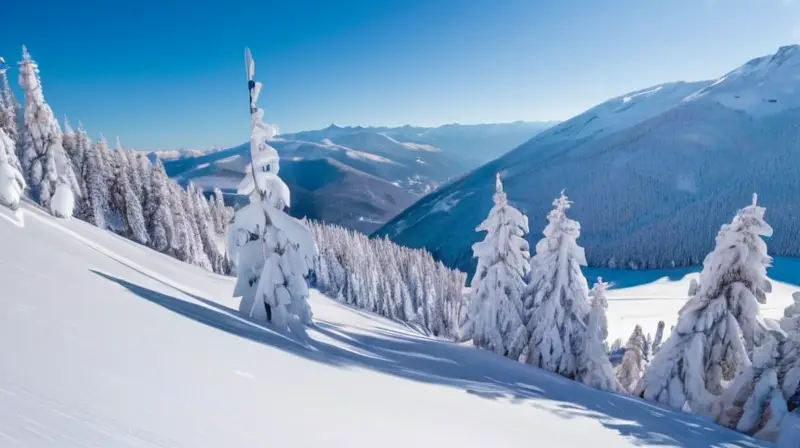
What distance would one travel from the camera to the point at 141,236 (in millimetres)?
38938

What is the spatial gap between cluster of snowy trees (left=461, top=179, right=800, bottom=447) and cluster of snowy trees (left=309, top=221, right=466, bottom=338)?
104ft

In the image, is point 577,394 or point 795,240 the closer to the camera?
point 577,394

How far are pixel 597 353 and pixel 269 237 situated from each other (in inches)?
702

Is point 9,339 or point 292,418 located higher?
point 9,339

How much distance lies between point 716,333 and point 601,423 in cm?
1033

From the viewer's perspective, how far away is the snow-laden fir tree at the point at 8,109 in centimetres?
3456

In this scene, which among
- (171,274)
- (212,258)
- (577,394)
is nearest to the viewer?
(577,394)

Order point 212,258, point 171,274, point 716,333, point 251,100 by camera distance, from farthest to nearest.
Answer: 1. point 212,258
2. point 171,274
3. point 716,333
4. point 251,100

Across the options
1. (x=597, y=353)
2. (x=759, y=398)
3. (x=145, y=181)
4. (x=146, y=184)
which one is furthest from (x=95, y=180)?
(x=759, y=398)

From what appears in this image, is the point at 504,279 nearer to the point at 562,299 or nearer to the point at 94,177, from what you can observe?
the point at 562,299

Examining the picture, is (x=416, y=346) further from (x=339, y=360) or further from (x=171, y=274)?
(x=171, y=274)

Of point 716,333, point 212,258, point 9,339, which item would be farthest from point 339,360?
point 212,258

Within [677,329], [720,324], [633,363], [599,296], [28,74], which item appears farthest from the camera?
[28,74]

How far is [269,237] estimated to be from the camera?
45.2 ft
